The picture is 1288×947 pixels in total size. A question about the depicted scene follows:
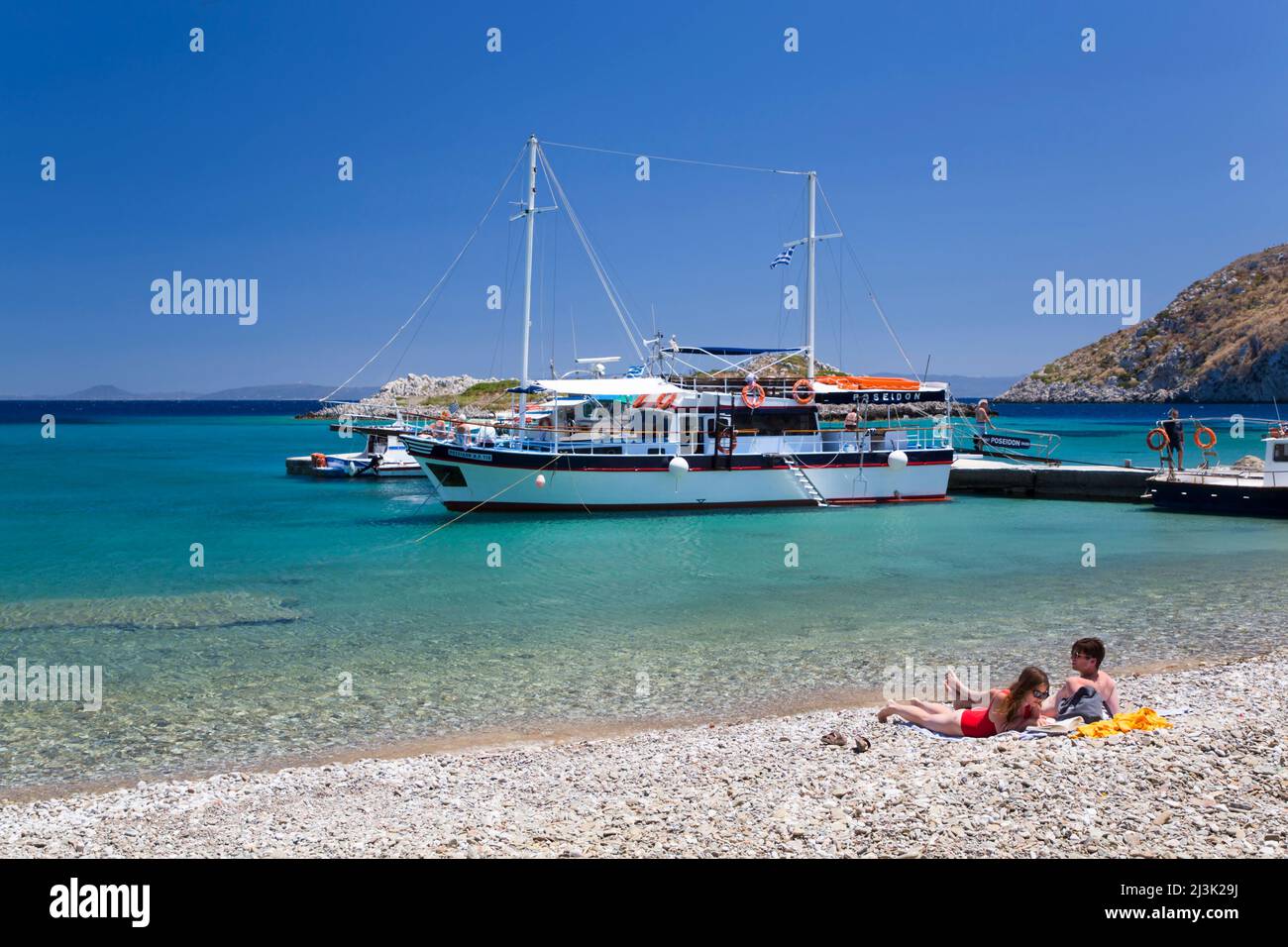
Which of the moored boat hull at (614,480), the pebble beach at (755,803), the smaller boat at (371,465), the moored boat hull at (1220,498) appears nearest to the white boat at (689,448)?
the moored boat hull at (614,480)

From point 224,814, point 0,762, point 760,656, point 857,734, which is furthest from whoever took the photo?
point 760,656

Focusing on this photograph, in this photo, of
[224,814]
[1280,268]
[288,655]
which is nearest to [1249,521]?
[288,655]

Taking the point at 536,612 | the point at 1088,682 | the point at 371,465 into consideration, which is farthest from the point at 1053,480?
the point at 1088,682

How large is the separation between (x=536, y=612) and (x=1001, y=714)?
33.7 ft

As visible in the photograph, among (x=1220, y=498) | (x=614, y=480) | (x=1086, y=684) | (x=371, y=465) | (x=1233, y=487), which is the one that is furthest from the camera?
(x=371, y=465)

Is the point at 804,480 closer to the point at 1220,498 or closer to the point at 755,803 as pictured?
the point at 1220,498

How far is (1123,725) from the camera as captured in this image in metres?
8.27

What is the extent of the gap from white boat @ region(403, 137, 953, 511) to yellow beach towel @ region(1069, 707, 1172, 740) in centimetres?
2364

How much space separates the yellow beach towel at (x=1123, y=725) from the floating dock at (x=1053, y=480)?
30.8 m

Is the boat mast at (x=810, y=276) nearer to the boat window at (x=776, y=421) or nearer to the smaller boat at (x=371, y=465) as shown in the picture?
the boat window at (x=776, y=421)

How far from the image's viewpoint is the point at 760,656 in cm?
1418
